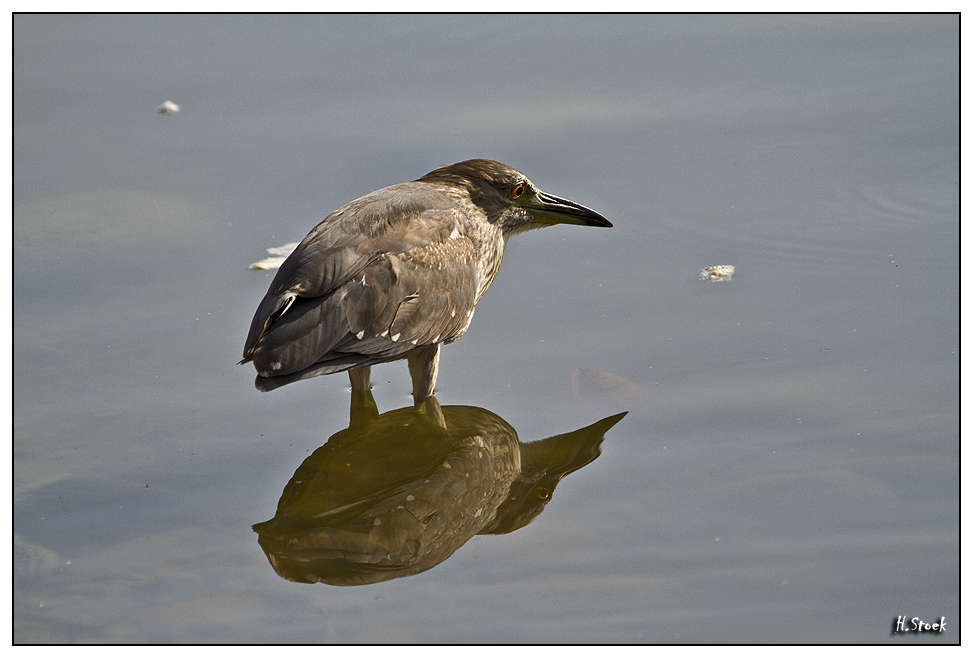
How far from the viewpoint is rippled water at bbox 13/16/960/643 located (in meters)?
3.82

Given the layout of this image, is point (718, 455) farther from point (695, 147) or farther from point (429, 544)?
point (695, 147)

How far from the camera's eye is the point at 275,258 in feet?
20.0

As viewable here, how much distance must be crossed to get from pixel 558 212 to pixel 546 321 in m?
0.61

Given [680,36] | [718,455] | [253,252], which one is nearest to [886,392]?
[718,455]

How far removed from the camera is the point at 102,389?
5.08m

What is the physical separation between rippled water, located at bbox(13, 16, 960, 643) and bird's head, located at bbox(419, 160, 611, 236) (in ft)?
1.69

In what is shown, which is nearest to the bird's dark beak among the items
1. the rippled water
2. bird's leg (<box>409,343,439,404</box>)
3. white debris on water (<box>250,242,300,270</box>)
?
the rippled water

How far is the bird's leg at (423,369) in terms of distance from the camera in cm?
486

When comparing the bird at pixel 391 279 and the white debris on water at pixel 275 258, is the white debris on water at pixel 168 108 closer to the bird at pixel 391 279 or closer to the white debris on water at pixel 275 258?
the white debris on water at pixel 275 258

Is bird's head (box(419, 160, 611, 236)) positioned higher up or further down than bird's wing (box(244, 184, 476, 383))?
higher up

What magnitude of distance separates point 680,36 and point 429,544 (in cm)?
600

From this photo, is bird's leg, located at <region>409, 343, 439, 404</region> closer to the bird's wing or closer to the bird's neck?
the bird's wing

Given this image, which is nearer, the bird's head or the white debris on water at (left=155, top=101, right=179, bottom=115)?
the bird's head

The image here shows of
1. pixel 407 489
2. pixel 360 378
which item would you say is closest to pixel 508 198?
pixel 360 378
